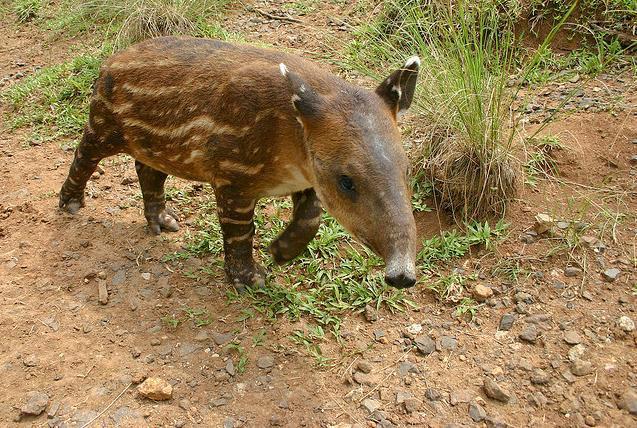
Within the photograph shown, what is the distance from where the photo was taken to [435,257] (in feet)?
16.3

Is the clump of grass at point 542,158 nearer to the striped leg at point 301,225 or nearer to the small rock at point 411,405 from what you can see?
the striped leg at point 301,225

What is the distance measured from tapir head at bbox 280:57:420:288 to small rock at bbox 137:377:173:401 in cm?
144

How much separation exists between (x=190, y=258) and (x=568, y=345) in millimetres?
2823

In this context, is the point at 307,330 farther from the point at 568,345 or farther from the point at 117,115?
the point at 117,115

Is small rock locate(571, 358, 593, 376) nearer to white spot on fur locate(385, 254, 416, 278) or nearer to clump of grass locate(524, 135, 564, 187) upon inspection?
white spot on fur locate(385, 254, 416, 278)

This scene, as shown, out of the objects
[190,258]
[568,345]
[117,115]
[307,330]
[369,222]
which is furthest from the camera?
[190,258]

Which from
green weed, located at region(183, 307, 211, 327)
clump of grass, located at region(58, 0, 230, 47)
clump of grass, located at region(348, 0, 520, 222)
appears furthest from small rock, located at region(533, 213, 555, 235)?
clump of grass, located at region(58, 0, 230, 47)

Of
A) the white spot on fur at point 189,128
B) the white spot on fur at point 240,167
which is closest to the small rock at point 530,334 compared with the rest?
the white spot on fur at point 240,167

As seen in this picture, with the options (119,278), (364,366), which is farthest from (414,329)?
(119,278)

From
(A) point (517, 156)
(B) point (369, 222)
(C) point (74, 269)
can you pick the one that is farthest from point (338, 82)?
(C) point (74, 269)

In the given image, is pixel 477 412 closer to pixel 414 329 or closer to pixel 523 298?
pixel 414 329

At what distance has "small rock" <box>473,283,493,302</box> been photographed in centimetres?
456

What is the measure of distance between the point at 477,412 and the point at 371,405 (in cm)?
61

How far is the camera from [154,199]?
5.32 meters
